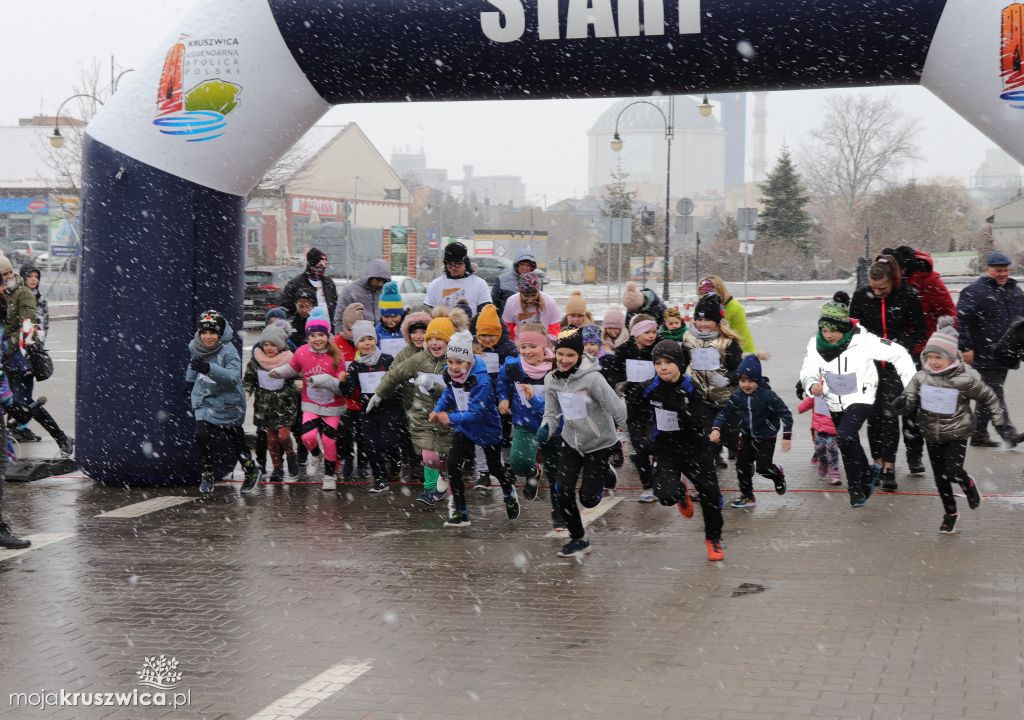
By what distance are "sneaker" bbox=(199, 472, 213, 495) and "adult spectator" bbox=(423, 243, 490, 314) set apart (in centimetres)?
267

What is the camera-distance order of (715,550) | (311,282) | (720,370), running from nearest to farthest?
(715,550) < (720,370) < (311,282)

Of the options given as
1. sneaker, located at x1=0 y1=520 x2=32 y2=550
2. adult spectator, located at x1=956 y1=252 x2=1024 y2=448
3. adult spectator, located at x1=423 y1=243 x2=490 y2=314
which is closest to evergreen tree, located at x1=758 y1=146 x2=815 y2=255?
adult spectator, located at x1=956 y1=252 x2=1024 y2=448

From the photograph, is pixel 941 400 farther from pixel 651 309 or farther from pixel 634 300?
pixel 651 309

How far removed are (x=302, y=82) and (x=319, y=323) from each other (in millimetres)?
2046

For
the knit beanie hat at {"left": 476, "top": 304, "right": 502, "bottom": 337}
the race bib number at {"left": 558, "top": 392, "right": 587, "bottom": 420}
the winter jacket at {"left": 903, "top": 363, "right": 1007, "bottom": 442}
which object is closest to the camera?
the race bib number at {"left": 558, "top": 392, "right": 587, "bottom": 420}

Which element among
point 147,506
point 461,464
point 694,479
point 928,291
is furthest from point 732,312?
point 147,506

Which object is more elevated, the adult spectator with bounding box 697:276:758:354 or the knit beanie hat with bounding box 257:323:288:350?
the adult spectator with bounding box 697:276:758:354

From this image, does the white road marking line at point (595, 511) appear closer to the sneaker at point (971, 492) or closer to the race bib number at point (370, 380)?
the race bib number at point (370, 380)

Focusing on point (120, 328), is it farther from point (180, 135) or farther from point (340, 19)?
point (340, 19)

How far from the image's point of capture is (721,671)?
588 centimetres

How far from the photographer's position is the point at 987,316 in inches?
492

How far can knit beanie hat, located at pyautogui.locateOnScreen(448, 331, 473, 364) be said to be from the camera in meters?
9.44

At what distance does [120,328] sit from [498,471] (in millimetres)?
3523

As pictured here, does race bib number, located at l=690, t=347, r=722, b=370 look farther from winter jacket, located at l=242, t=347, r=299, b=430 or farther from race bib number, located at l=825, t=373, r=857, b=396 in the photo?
winter jacket, located at l=242, t=347, r=299, b=430
